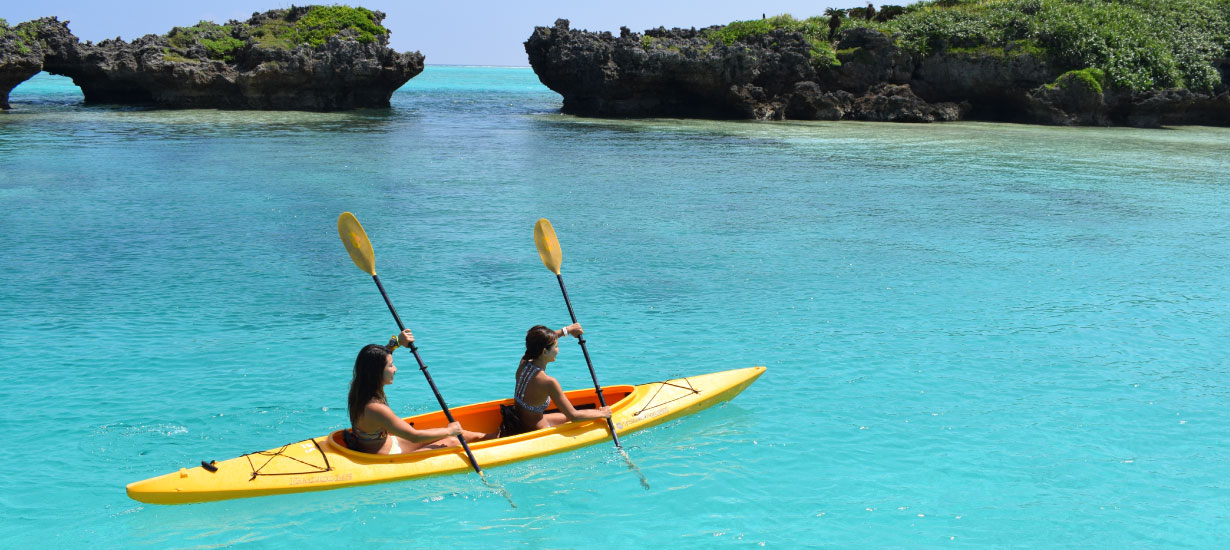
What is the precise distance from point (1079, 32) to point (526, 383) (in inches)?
1609

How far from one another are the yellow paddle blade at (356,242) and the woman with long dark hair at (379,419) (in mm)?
1773

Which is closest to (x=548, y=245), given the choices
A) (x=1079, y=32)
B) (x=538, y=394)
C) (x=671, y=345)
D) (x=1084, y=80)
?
(x=671, y=345)

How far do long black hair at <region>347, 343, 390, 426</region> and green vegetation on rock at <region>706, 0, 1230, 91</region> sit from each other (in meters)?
38.0

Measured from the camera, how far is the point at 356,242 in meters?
8.47

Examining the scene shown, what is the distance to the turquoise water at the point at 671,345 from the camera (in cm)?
668

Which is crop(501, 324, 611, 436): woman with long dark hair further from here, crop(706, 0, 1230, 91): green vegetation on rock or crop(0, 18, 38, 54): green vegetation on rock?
crop(0, 18, 38, 54): green vegetation on rock

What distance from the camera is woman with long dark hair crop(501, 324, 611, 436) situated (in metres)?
7.28

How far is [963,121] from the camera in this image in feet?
137

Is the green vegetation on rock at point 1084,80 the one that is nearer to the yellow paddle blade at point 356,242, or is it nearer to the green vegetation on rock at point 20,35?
the yellow paddle blade at point 356,242

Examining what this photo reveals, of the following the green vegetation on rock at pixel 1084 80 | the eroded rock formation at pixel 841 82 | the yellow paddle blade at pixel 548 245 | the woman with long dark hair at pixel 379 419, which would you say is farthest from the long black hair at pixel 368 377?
the green vegetation on rock at pixel 1084 80

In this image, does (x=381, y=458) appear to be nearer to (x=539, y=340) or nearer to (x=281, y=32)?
(x=539, y=340)

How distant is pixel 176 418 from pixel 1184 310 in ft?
38.0

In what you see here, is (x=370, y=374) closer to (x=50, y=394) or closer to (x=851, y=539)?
(x=851, y=539)

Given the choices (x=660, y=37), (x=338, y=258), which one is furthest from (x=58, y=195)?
(x=660, y=37)
